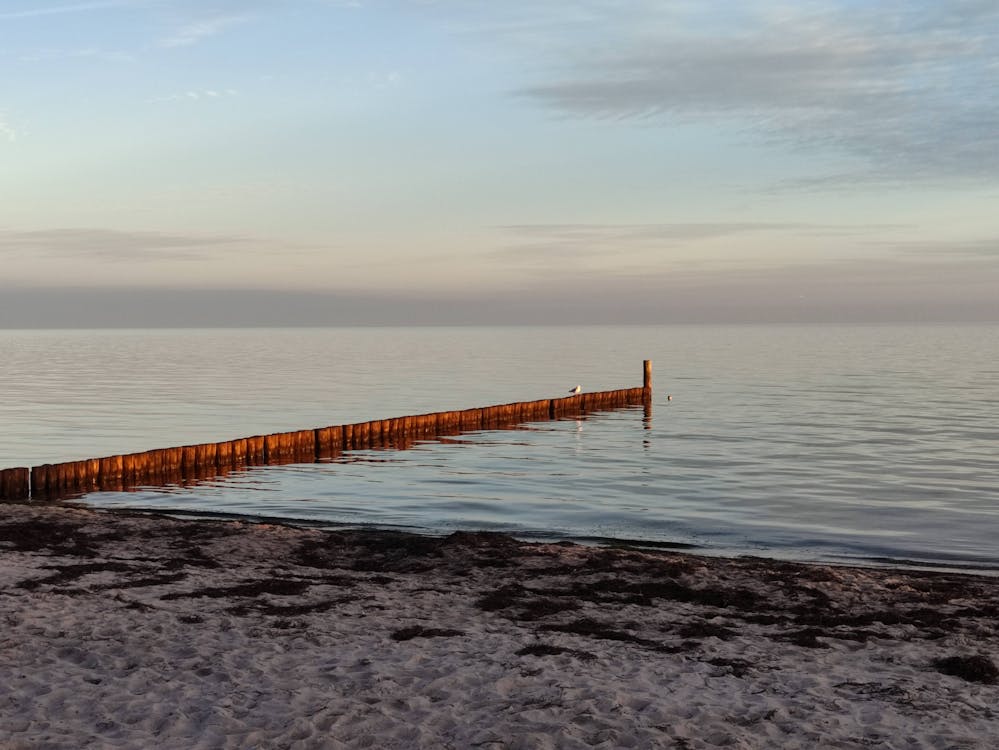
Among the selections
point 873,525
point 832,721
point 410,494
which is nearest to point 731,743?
point 832,721

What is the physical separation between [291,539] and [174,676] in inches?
310

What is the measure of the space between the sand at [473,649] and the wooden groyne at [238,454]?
31.0ft

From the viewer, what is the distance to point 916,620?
12.7m

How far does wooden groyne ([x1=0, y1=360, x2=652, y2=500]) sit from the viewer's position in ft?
84.3

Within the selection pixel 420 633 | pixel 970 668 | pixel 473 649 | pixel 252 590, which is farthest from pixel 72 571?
pixel 970 668

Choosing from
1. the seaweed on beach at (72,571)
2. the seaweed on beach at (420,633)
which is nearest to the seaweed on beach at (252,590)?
the seaweed on beach at (72,571)

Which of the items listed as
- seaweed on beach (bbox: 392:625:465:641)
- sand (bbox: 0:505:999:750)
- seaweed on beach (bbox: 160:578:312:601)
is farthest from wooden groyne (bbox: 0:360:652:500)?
seaweed on beach (bbox: 392:625:465:641)

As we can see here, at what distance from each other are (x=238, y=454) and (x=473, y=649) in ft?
75.6

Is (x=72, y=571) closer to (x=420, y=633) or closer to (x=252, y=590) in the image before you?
(x=252, y=590)

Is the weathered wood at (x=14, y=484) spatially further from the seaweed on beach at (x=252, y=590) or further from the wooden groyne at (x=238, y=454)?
the seaweed on beach at (x=252, y=590)

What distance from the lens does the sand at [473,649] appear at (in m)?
8.58

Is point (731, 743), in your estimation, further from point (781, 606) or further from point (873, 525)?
point (873, 525)

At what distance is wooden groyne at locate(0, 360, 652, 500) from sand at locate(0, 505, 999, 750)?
945cm

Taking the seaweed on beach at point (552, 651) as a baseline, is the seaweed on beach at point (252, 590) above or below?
above
